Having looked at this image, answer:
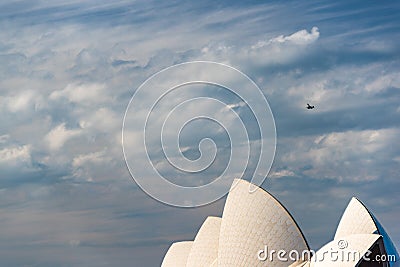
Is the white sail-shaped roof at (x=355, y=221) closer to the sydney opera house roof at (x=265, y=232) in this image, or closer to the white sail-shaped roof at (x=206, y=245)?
the sydney opera house roof at (x=265, y=232)

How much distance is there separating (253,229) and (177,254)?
14.9 m

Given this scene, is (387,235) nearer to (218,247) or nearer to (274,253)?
(274,253)

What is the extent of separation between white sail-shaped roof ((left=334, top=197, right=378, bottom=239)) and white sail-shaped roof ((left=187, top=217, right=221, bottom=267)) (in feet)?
34.4

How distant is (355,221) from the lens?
79188mm

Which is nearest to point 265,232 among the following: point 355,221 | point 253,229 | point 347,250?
point 253,229

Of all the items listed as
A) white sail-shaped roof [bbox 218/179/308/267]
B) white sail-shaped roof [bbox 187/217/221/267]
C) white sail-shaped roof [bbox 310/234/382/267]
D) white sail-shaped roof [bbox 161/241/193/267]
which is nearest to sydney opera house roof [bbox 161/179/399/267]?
white sail-shaped roof [bbox 218/179/308/267]

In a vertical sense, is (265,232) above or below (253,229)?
below

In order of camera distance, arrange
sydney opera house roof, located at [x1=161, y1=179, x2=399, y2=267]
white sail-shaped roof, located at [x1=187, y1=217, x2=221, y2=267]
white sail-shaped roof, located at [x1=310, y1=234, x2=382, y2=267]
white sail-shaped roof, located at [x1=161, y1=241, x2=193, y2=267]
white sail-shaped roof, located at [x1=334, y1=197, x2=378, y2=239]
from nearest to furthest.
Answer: white sail-shaped roof, located at [x1=310, y1=234, x2=382, y2=267] → white sail-shaped roof, located at [x1=334, y1=197, x2=378, y2=239] → sydney opera house roof, located at [x1=161, y1=179, x2=399, y2=267] → white sail-shaped roof, located at [x1=187, y1=217, x2=221, y2=267] → white sail-shaped roof, located at [x1=161, y1=241, x2=193, y2=267]

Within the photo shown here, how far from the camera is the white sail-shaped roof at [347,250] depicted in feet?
233

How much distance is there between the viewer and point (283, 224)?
80562 mm

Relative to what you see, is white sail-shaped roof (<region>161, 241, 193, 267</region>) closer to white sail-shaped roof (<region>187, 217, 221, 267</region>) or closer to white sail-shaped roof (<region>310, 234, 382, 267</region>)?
white sail-shaped roof (<region>187, 217, 221, 267</region>)

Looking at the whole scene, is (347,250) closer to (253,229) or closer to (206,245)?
(253,229)

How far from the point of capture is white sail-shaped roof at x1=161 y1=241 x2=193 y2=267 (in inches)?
3696

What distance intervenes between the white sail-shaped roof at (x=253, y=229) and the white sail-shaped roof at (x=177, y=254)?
11.7 meters
